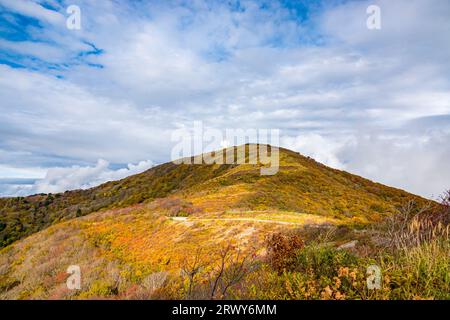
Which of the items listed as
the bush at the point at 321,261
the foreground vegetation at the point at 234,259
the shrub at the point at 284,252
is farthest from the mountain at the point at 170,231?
the bush at the point at 321,261

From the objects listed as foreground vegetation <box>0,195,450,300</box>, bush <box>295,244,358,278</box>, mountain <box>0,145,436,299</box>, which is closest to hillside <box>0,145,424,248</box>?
mountain <box>0,145,436,299</box>

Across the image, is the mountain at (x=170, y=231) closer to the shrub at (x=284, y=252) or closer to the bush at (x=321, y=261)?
the shrub at (x=284, y=252)

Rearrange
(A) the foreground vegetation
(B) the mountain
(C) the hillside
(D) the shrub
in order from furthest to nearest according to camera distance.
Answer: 1. (C) the hillside
2. (B) the mountain
3. (D) the shrub
4. (A) the foreground vegetation

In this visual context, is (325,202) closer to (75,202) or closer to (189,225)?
(189,225)

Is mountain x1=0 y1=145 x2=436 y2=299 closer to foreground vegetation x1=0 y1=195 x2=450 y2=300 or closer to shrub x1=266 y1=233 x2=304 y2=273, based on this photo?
foreground vegetation x1=0 y1=195 x2=450 y2=300

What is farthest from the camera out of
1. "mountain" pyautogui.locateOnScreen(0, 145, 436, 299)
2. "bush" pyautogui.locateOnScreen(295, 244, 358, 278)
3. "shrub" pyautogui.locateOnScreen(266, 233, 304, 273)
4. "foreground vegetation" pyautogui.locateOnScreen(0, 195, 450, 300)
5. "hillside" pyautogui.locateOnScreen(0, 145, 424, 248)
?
"hillside" pyautogui.locateOnScreen(0, 145, 424, 248)

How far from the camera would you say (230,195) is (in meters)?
34.2

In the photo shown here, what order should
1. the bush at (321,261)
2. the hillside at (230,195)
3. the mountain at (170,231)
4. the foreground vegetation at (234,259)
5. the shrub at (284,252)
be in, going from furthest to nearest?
the hillside at (230,195) → the mountain at (170,231) → the shrub at (284,252) → the bush at (321,261) → the foreground vegetation at (234,259)

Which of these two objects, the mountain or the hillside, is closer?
the mountain

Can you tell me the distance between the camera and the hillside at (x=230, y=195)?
110 feet

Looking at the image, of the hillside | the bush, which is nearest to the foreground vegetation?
the bush

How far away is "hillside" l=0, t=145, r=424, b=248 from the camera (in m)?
33.5

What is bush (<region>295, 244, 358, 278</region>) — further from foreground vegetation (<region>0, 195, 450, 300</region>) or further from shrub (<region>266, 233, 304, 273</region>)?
shrub (<region>266, 233, 304, 273</region>)
